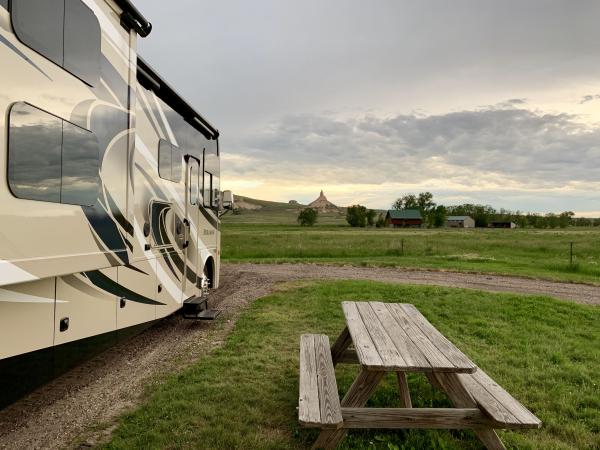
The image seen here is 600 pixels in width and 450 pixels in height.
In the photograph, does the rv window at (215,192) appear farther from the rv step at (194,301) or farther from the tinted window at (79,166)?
the tinted window at (79,166)

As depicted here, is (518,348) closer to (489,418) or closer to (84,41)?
(489,418)

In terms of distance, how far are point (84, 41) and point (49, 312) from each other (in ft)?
7.60

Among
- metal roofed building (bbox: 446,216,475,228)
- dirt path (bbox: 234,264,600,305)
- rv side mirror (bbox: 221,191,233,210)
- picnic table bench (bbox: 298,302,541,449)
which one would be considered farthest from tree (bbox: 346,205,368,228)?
picnic table bench (bbox: 298,302,541,449)

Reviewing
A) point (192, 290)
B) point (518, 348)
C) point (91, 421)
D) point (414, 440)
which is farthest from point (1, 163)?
point (518, 348)

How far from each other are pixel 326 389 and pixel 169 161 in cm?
430

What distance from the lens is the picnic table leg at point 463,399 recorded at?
10.6 feet

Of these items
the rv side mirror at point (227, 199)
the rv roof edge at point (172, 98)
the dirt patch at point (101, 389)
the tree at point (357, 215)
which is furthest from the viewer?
the tree at point (357, 215)

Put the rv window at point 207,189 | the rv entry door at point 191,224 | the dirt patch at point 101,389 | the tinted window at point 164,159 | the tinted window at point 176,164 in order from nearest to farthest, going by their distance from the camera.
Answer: the dirt patch at point 101,389 → the tinted window at point 164,159 → the tinted window at point 176,164 → the rv entry door at point 191,224 → the rv window at point 207,189

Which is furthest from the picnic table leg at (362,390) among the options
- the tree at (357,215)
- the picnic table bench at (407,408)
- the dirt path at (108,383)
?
the tree at (357,215)

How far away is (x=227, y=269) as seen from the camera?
49.9 feet

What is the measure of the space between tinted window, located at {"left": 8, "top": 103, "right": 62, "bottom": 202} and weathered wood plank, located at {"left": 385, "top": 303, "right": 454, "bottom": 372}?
3.10 m

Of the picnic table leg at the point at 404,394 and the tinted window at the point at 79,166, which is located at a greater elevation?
the tinted window at the point at 79,166

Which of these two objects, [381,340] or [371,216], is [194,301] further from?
[371,216]

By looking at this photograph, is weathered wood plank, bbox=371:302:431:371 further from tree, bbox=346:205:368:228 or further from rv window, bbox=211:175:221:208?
tree, bbox=346:205:368:228
